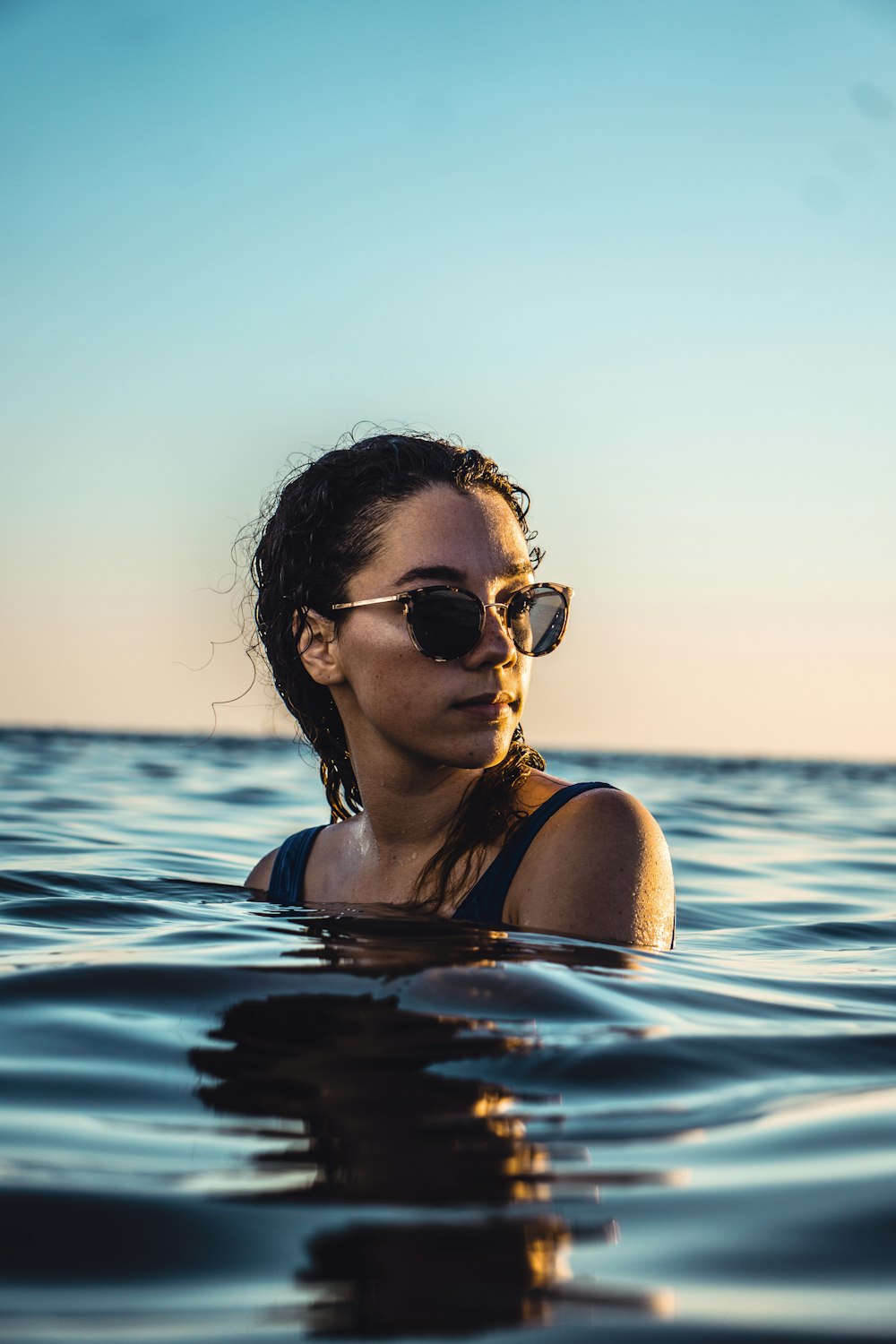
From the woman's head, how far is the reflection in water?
155cm

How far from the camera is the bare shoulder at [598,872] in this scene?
10.0 feet

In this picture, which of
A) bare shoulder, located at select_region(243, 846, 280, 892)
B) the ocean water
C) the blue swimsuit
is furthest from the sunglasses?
bare shoulder, located at select_region(243, 846, 280, 892)

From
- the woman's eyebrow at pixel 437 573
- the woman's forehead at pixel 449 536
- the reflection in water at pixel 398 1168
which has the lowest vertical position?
the reflection in water at pixel 398 1168

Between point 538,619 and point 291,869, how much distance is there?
1338mm

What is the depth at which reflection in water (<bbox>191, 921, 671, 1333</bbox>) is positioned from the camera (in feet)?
3.93

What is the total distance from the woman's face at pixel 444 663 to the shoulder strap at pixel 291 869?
83 cm

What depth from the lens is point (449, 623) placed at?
3.28 m

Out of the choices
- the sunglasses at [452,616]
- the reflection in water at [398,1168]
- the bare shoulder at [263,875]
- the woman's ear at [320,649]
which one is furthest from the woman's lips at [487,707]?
the bare shoulder at [263,875]

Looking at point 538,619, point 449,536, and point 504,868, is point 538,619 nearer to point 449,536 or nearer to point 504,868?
point 449,536

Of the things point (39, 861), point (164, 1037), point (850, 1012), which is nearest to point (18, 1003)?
point (164, 1037)

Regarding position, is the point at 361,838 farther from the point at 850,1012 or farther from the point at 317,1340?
the point at 317,1340

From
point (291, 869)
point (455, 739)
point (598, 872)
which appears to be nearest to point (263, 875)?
point (291, 869)

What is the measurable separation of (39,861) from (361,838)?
210 centimetres

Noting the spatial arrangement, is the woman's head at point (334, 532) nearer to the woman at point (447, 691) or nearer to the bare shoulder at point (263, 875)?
the woman at point (447, 691)
